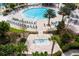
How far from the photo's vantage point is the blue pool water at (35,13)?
75.2 inches

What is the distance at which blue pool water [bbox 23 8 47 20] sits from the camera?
1.91m

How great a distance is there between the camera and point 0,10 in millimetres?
1916

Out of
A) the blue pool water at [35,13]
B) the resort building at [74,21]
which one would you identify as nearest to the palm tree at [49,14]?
the blue pool water at [35,13]

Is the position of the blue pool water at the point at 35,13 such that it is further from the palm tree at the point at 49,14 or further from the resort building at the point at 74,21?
the resort building at the point at 74,21

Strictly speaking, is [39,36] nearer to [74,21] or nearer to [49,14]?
[49,14]

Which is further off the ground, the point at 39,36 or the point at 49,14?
the point at 49,14

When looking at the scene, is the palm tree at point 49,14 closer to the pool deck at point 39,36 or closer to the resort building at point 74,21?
the pool deck at point 39,36

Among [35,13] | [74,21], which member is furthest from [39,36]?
[74,21]

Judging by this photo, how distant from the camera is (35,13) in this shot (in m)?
1.92

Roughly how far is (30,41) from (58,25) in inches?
9.1

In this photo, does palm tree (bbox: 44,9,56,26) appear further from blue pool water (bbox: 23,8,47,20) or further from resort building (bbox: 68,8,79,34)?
resort building (bbox: 68,8,79,34)

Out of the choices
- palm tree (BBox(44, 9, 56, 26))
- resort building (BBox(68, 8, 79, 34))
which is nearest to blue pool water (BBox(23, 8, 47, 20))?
palm tree (BBox(44, 9, 56, 26))

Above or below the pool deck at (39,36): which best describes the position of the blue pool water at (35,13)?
above

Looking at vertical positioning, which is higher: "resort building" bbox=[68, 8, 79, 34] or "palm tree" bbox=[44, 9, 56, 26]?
"palm tree" bbox=[44, 9, 56, 26]
